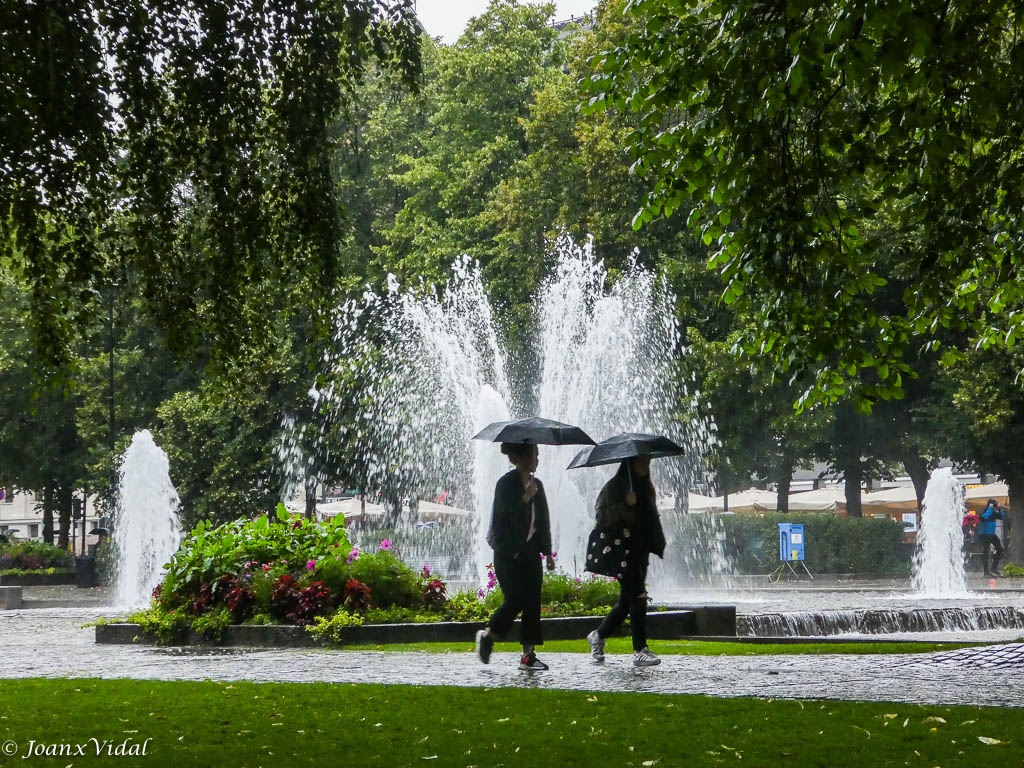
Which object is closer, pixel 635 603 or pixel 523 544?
pixel 523 544

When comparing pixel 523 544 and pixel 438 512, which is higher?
pixel 438 512

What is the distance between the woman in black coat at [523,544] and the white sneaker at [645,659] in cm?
78

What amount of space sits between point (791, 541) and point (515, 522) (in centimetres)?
2307

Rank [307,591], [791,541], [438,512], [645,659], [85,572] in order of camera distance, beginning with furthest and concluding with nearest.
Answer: [438,512], [85,572], [791,541], [307,591], [645,659]

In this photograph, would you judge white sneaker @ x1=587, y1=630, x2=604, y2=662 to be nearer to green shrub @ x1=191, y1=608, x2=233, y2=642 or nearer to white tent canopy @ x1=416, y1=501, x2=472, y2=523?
green shrub @ x1=191, y1=608, x2=233, y2=642

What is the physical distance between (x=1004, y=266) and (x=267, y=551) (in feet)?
32.5

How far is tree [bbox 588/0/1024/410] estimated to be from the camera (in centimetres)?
848

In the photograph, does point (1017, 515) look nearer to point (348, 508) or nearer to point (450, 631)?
point (450, 631)

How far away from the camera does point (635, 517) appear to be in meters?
11.4

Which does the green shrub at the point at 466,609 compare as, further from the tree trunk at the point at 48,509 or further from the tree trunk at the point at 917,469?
the tree trunk at the point at 48,509

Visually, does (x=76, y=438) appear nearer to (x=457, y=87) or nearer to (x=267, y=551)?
(x=457, y=87)

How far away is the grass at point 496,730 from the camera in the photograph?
6.91m

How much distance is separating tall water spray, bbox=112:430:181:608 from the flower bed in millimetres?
14198

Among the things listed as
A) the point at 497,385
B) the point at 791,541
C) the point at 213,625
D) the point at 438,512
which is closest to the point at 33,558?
the point at 438,512
